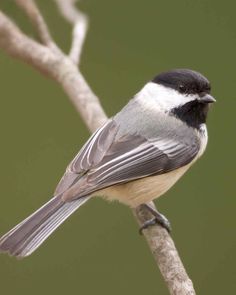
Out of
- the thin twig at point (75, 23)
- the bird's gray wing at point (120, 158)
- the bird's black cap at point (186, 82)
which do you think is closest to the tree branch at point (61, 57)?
the thin twig at point (75, 23)

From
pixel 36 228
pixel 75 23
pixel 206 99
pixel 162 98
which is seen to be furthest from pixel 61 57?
pixel 36 228

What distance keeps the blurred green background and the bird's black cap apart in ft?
1.97

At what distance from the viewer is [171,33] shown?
2.83m

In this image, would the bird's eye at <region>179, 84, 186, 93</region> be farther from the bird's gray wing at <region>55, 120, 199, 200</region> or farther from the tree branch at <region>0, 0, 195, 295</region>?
the tree branch at <region>0, 0, 195, 295</region>

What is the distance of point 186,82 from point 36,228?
1.79 ft

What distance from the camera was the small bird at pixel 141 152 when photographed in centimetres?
179

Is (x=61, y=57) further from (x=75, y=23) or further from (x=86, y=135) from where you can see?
(x=86, y=135)

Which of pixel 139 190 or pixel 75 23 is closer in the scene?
pixel 139 190

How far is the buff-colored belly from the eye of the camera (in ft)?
6.20

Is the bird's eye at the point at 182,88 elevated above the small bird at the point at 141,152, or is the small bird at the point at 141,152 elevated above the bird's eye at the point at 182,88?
the bird's eye at the point at 182,88

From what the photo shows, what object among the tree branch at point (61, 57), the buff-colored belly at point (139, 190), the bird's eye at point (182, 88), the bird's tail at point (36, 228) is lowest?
the buff-colored belly at point (139, 190)

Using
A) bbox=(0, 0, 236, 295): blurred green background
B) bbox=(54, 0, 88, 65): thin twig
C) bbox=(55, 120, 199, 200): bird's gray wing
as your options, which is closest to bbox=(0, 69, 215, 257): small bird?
bbox=(55, 120, 199, 200): bird's gray wing

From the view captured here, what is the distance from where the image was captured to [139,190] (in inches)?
74.5

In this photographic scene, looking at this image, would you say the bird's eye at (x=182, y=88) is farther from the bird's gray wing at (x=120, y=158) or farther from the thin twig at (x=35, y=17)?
the thin twig at (x=35, y=17)
